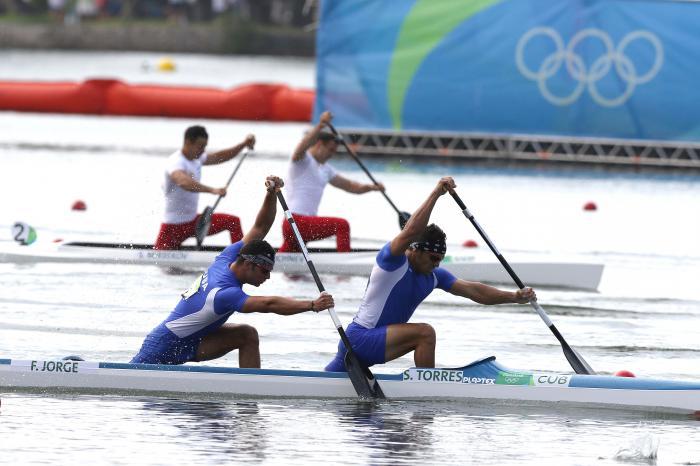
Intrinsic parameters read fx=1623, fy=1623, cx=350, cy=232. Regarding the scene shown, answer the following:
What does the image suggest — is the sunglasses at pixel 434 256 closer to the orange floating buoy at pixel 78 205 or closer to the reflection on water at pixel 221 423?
the reflection on water at pixel 221 423

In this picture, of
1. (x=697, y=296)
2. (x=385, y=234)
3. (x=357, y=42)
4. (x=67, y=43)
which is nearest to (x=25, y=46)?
(x=67, y=43)

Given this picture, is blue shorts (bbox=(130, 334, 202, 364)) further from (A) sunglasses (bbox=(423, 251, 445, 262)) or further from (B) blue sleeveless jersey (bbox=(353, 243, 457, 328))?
(A) sunglasses (bbox=(423, 251, 445, 262))

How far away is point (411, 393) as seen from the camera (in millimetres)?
12406

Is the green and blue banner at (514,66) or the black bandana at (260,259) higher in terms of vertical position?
the green and blue banner at (514,66)

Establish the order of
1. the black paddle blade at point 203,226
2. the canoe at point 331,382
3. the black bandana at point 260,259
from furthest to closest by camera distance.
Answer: the black paddle blade at point 203,226, the canoe at point 331,382, the black bandana at point 260,259

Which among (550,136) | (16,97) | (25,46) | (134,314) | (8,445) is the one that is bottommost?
(8,445)

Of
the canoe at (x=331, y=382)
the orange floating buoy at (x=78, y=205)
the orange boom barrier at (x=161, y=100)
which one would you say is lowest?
the canoe at (x=331, y=382)

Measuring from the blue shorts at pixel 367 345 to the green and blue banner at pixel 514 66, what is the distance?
22.4 m

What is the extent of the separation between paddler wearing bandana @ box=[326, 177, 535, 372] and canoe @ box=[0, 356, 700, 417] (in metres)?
0.20

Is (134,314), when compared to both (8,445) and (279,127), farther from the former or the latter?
(279,127)

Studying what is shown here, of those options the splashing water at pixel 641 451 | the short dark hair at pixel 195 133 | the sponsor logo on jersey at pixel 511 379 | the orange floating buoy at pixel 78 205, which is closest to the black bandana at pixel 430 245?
the sponsor logo on jersey at pixel 511 379

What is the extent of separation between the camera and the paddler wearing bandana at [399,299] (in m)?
12.2

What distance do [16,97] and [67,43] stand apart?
152 ft

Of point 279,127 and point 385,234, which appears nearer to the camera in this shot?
point 385,234
